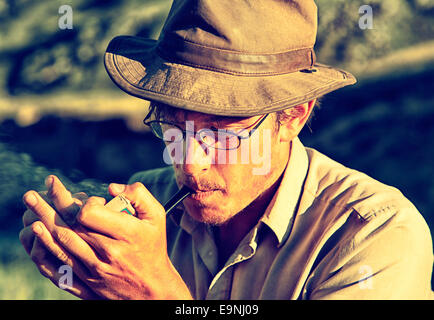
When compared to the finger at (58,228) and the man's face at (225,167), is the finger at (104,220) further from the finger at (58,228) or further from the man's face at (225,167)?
the man's face at (225,167)

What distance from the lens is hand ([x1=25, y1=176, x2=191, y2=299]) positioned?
2.09m

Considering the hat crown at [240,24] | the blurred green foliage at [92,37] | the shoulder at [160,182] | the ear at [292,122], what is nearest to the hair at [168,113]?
the ear at [292,122]

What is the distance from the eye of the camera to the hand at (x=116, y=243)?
6.85 ft

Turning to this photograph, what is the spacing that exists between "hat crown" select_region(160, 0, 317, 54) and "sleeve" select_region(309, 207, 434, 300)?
0.85 m

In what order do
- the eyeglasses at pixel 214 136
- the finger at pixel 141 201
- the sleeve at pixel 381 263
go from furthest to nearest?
the eyeglasses at pixel 214 136 → the sleeve at pixel 381 263 → the finger at pixel 141 201

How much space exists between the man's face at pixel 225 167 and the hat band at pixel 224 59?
0.21 metres

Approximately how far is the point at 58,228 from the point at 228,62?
3.04ft

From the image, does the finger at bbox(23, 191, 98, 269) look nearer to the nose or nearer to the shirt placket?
the nose

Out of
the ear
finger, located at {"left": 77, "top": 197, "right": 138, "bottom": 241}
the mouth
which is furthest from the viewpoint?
the ear

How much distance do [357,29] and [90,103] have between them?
2.51 m

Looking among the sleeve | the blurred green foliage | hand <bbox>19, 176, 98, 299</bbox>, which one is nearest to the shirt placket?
the sleeve

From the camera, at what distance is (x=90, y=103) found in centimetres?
549
